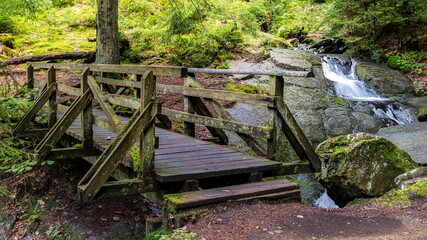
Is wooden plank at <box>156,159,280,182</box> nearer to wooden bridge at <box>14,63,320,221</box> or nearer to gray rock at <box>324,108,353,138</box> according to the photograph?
wooden bridge at <box>14,63,320,221</box>

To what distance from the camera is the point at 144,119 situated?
4242 millimetres

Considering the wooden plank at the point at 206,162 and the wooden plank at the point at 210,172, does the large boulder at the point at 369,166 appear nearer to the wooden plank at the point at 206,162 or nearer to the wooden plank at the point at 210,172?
the wooden plank at the point at 210,172

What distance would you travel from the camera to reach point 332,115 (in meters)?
10.9

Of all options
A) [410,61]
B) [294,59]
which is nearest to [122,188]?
[294,59]

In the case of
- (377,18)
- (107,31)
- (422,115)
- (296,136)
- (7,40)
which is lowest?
(422,115)

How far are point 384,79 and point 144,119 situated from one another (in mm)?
12630

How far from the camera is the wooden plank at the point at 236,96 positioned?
16.4 feet

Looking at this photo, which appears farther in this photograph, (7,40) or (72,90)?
(7,40)

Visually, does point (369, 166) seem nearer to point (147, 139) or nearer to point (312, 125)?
point (312, 125)

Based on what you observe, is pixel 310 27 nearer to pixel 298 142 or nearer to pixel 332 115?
pixel 332 115

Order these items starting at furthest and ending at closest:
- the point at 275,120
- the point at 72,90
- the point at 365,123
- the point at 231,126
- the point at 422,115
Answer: the point at 422,115
the point at 365,123
the point at 72,90
the point at 231,126
the point at 275,120

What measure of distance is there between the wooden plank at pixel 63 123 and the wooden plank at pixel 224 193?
Answer: 95.1 inches

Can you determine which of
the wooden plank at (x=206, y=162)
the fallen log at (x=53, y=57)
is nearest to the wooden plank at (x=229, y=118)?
the wooden plank at (x=206, y=162)

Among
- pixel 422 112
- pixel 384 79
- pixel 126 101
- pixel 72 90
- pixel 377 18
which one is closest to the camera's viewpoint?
pixel 126 101
